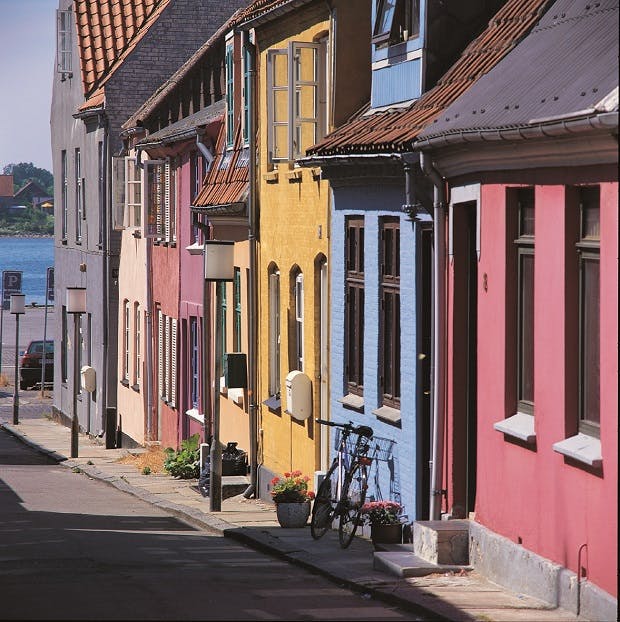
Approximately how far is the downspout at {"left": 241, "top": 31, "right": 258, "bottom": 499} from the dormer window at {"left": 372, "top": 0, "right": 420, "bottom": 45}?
188 inches

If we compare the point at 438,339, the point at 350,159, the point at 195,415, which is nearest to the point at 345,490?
the point at 438,339

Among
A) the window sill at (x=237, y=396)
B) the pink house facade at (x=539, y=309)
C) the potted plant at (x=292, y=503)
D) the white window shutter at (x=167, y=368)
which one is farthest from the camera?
the white window shutter at (x=167, y=368)

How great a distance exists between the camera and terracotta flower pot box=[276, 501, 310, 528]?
1881 cm

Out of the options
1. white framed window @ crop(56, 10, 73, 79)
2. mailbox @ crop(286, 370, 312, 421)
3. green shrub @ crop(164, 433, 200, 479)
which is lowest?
green shrub @ crop(164, 433, 200, 479)

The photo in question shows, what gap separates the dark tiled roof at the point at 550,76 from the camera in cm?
1120

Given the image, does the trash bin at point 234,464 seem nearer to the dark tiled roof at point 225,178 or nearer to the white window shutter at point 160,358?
the dark tiled roof at point 225,178

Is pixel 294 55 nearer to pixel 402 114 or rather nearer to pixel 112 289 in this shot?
pixel 402 114

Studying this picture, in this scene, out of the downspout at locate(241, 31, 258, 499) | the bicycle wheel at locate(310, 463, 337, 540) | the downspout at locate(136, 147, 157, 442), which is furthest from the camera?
the downspout at locate(136, 147, 157, 442)

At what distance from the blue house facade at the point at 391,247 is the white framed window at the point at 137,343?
15.6m

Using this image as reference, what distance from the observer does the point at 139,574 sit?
14172mm

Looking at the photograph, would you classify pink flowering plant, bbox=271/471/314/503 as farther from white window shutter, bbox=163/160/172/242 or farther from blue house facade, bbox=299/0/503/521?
white window shutter, bbox=163/160/172/242

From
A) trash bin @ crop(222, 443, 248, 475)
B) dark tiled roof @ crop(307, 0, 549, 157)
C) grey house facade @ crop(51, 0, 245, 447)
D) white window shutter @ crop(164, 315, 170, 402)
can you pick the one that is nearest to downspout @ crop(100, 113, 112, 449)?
grey house facade @ crop(51, 0, 245, 447)

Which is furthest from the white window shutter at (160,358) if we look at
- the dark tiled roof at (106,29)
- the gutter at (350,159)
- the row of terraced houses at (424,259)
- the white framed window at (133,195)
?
the gutter at (350,159)

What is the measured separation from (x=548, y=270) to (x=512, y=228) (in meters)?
1.08
